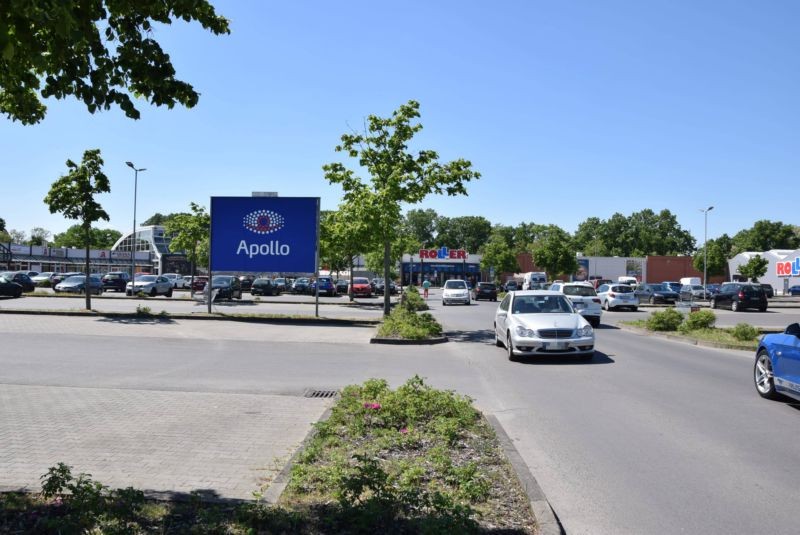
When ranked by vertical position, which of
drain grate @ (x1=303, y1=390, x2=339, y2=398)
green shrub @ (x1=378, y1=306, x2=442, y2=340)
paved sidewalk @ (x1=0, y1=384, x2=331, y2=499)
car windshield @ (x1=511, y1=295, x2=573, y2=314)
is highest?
car windshield @ (x1=511, y1=295, x2=573, y2=314)

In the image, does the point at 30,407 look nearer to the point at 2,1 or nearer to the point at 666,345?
the point at 2,1

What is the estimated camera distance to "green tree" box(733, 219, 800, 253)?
117500 mm

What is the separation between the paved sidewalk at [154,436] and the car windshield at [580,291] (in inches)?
654

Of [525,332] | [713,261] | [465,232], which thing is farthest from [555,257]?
[465,232]

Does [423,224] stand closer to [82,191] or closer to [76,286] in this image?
[76,286]

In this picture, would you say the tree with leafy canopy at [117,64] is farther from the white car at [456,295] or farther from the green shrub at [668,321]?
the white car at [456,295]

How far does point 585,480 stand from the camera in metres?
5.50

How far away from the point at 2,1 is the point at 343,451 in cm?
436

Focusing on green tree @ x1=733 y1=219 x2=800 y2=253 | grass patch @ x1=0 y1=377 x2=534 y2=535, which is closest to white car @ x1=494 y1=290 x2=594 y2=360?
grass patch @ x1=0 y1=377 x2=534 y2=535

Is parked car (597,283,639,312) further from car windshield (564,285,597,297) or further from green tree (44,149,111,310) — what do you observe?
green tree (44,149,111,310)

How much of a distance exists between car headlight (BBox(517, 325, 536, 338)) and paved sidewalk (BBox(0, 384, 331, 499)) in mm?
5706

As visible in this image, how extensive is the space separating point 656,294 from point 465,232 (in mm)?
110430

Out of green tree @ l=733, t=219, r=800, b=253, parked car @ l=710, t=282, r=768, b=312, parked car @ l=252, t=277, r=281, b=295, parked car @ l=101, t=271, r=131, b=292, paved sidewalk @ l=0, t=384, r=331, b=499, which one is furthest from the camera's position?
green tree @ l=733, t=219, r=800, b=253

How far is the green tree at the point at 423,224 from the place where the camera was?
154 metres
